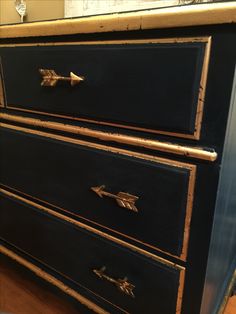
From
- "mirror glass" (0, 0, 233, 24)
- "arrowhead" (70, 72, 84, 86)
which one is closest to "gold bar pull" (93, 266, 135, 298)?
"arrowhead" (70, 72, 84, 86)

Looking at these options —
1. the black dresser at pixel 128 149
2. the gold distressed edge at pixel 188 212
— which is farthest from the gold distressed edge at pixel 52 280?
the gold distressed edge at pixel 188 212

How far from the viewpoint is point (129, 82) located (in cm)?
54

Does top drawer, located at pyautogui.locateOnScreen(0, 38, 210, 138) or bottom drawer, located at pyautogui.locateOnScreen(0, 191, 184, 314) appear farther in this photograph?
bottom drawer, located at pyautogui.locateOnScreen(0, 191, 184, 314)

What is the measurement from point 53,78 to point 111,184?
0.28m

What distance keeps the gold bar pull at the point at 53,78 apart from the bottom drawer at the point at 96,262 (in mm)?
375

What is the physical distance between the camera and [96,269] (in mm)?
742

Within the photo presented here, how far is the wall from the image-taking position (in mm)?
1091

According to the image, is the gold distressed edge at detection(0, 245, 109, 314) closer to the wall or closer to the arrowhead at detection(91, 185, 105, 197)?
the arrowhead at detection(91, 185, 105, 197)

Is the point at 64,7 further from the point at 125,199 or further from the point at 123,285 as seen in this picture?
the point at 123,285

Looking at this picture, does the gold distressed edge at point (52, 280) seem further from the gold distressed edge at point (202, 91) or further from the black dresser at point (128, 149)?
the gold distressed edge at point (202, 91)

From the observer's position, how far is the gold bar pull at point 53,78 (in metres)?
0.61

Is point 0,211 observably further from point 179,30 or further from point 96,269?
point 179,30

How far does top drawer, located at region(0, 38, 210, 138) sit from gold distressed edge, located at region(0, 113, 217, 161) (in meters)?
0.02

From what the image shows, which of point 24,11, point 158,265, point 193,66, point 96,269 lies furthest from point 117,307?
point 24,11
